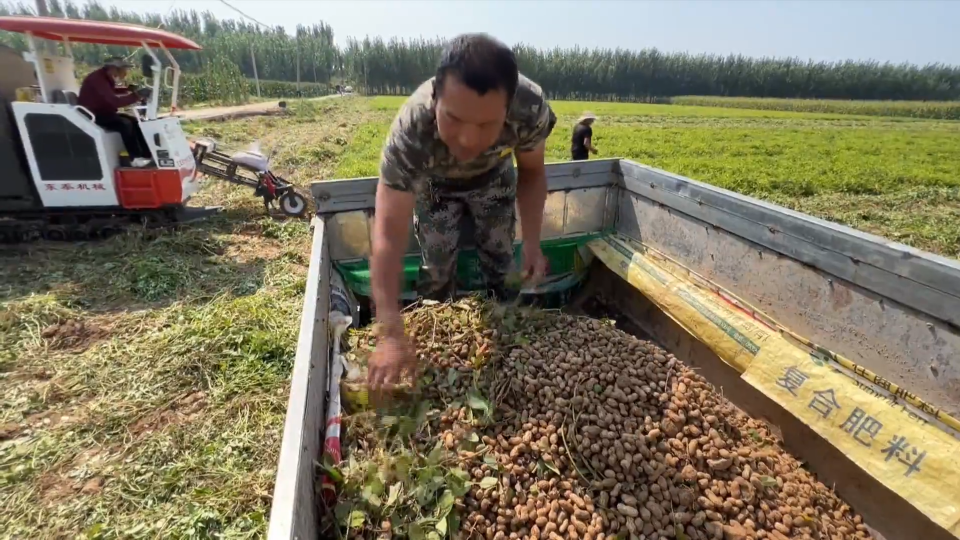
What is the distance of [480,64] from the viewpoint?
1.80 m

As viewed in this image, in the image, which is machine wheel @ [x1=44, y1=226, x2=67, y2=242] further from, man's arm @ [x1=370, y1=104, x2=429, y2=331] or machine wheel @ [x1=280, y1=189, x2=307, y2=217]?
man's arm @ [x1=370, y1=104, x2=429, y2=331]

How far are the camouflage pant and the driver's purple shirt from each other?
458 cm

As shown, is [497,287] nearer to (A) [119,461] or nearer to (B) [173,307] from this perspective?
(A) [119,461]

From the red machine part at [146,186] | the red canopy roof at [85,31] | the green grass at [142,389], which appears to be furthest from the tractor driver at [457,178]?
the red canopy roof at [85,31]

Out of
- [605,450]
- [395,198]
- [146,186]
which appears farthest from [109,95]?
[605,450]

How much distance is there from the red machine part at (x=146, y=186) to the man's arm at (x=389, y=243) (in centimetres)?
471

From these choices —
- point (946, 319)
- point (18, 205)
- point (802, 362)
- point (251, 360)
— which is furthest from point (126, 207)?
point (946, 319)

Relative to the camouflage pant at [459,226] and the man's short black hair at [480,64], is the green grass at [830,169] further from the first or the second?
the man's short black hair at [480,64]

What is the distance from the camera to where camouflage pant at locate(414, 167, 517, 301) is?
2969 millimetres

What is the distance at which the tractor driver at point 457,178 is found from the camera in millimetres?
1868

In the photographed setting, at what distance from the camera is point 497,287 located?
3.25 m

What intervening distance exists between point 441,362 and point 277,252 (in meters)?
4.27

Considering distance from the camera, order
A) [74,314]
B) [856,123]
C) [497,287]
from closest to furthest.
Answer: [497,287]
[74,314]
[856,123]

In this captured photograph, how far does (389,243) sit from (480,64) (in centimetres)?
87
